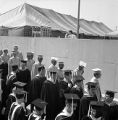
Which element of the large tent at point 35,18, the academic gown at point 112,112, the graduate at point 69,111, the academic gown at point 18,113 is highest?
the large tent at point 35,18

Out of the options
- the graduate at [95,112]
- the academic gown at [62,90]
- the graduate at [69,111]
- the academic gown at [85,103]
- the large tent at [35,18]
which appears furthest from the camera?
the large tent at [35,18]

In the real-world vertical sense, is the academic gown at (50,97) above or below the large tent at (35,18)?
below

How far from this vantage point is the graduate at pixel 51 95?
877 cm

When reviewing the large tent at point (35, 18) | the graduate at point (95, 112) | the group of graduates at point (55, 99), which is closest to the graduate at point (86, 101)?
the group of graduates at point (55, 99)

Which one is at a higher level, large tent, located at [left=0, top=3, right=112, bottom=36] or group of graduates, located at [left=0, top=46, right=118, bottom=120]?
large tent, located at [left=0, top=3, right=112, bottom=36]

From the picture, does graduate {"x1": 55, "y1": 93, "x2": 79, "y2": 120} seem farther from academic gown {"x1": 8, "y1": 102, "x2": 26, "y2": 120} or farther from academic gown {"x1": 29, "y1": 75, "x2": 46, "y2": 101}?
academic gown {"x1": 29, "y1": 75, "x2": 46, "y2": 101}


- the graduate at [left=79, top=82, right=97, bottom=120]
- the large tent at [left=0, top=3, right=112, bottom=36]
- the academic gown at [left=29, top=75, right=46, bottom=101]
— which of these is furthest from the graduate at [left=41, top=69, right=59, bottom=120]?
the large tent at [left=0, top=3, right=112, bottom=36]

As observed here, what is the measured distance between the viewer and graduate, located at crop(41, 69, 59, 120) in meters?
8.77

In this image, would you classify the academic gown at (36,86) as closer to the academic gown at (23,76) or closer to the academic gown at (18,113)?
the academic gown at (23,76)

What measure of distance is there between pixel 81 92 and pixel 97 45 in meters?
4.27

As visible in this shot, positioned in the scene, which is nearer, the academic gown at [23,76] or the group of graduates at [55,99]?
the group of graduates at [55,99]

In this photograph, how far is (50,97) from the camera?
29.0ft

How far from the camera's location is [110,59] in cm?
1205

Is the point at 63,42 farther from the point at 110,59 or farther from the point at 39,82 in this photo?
the point at 39,82
